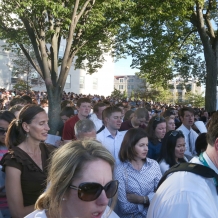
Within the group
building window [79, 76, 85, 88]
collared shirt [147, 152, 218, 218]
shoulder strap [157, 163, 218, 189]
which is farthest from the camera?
building window [79, 76, 85, 88]

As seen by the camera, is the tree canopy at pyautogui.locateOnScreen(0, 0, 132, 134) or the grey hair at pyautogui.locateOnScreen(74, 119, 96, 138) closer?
the grey hair at pyautogui.locateOnScreen(74, 119, 96, 138)

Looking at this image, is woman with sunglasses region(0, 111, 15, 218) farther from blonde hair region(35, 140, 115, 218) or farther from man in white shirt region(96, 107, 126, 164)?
man in white shirt region(96, 107, 126, 164)

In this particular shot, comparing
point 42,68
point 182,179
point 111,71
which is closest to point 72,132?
point 182,179

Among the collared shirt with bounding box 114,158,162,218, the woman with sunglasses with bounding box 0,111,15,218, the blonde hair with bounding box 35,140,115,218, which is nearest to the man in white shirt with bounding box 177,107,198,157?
the collared shirt with bounding box 114,158,162,218

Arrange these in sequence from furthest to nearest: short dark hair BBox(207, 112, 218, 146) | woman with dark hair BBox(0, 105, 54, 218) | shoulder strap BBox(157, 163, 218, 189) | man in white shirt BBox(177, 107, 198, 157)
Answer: man in white shirt BBox(177, 107, 198, 157), woman with dark hair BBox(0, 105, 54, 218), short dark hair BBox(207, 112, 218, 146), shoulder strap BBox(157, 163, 218, 189)

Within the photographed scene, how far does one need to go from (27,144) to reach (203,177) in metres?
1.92

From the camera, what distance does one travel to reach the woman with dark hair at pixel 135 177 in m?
3.63

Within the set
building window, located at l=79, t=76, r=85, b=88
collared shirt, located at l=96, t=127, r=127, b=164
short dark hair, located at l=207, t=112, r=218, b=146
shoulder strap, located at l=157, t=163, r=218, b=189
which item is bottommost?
collared shirt, located at l=96, t=127, r=127, b=164

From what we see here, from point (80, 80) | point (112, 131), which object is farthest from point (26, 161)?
point (80, 80)

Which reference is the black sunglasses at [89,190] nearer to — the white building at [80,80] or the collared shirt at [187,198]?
the collared shirt at [187,198]

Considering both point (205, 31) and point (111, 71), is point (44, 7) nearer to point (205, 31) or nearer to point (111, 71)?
point (205, 31)

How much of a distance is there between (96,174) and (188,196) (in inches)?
21.4

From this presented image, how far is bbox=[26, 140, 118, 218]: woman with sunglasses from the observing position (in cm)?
172

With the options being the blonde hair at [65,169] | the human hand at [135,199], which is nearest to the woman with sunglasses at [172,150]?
the human hand at [135,199]
